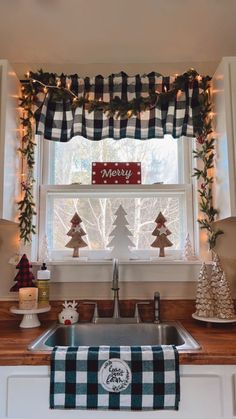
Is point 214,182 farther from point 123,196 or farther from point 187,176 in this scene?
point 123,196

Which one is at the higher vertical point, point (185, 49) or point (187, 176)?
point (185, 49)

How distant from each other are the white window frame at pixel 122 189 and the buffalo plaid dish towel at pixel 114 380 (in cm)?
82

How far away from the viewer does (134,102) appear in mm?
1933

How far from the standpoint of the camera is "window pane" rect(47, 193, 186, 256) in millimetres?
2020

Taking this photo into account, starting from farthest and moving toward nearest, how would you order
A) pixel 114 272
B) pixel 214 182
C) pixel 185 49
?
1. pixel 185 49
2. pixel 214 182
3. pixel 114 272

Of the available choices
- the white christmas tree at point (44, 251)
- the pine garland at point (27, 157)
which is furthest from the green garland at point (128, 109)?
the white christmas tree at point (44, 251)

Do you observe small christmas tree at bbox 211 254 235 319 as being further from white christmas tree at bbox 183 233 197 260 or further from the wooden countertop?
white christmas tree at bbox 183 233 197 260

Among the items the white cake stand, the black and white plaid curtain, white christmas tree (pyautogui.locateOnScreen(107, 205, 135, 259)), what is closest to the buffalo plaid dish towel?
the white cake stand

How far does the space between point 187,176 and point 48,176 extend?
858mm

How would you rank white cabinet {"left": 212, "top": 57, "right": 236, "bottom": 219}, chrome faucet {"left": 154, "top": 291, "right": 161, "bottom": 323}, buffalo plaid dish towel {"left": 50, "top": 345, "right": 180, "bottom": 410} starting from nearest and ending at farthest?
1. buffalo plaid dish towel {"left": 50, "top": 345, "right": 180, "bottom": 410}
2. white cabinet {"left": 212, "top": 57, "right": 236, "bottom": 219}
3. chrome faucet {"left": 154, "top": 291, "right": 161, "bottom": 323}

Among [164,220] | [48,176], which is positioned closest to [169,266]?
[164,220]

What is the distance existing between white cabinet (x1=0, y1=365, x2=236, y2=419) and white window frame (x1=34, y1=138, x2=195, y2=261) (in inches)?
32.2

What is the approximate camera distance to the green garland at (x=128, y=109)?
1.89 metres

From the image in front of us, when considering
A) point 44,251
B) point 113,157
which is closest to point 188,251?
point 113,157
